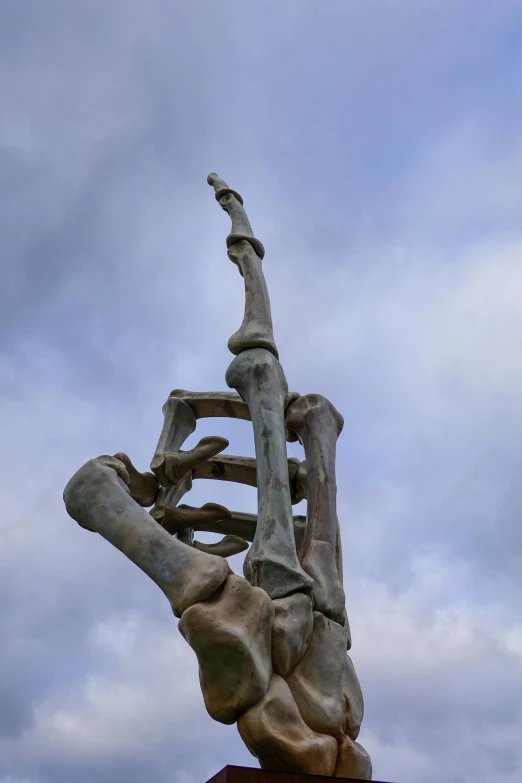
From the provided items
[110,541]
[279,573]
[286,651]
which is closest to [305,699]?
[286,651]

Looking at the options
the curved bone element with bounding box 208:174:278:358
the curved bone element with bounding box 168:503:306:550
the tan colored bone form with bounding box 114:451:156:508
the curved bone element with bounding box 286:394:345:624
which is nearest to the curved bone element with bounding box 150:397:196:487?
the tan colored bone form with bounding box 114:451:156:508

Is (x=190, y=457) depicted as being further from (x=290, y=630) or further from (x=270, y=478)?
(x=290, y=630)

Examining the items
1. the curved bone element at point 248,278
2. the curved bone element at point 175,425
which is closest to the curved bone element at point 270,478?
the curved bone element at point 248,278

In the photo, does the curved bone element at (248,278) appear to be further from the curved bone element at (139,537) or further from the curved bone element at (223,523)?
the curved bone element at (139,537)

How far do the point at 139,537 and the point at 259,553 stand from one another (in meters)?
0.69

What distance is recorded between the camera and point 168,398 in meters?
6.81

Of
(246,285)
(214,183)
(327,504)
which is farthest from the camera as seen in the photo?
(214,183)

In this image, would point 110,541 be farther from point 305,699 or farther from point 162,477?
point 305,699

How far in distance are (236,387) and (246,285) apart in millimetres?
981

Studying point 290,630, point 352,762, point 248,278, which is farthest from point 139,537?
point 248,278

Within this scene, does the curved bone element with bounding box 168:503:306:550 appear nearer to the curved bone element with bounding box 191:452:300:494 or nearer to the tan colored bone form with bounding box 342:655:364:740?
the curved bone element with bounding box 191:452:300:494

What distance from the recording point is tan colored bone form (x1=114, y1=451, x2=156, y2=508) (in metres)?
6.03

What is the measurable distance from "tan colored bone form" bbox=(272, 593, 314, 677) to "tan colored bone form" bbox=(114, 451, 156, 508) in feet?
4.95

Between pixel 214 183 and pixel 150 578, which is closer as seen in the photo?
pixel 150 578
